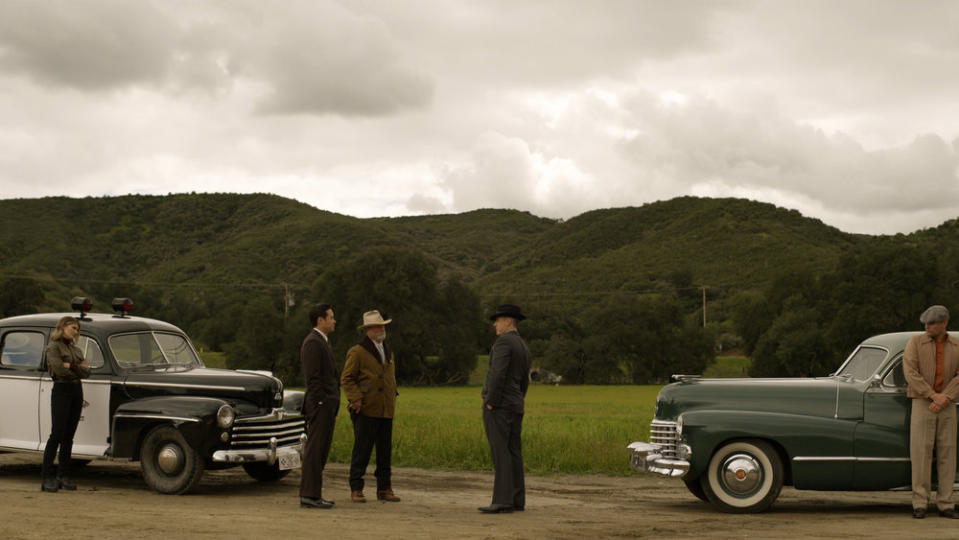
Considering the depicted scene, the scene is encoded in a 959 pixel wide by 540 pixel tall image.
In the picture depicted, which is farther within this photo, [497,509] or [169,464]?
[169,464]

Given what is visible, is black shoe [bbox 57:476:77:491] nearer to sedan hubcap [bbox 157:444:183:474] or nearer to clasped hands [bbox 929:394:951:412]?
sedan hubcap [bbox 157:444:183:474]

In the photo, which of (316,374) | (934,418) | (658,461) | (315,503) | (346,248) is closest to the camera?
(934,418)

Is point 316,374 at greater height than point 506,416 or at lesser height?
greater

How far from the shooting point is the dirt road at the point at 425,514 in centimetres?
896

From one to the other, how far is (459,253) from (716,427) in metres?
134

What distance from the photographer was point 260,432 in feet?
39.3

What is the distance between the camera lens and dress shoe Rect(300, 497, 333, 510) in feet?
34.9

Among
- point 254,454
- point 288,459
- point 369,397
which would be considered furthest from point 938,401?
point 254,454

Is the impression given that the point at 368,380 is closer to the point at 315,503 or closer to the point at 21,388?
the point at 315,503

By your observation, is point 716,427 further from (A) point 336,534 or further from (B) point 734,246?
(B) point 734,246

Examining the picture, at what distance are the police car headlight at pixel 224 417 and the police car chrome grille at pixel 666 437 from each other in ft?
16.1

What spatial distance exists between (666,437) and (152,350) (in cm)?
679

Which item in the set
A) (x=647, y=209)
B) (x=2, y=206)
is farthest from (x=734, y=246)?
(x=2, y=206)

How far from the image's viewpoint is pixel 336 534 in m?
8.80
